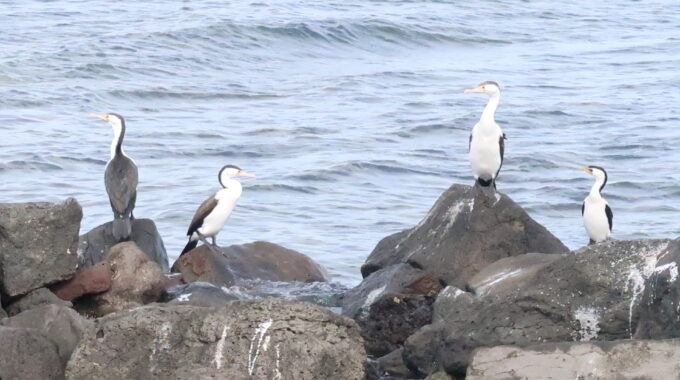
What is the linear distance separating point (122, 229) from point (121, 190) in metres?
0.54

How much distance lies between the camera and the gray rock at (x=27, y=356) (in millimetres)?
6932

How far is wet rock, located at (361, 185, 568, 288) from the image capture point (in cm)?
926

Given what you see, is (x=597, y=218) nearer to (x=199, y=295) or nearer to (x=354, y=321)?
(x=199, y=295)

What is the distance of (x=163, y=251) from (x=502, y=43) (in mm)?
19335

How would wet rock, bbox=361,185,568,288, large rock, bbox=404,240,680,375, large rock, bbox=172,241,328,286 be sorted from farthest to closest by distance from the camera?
large rock, bbox=172,241,328,286 < wet rock, bbox=361,185,568,288 < large rock, bbox=404,240,680,375

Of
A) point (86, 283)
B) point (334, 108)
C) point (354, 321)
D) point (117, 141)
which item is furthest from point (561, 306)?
point (334, 108)

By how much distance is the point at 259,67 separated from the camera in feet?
81.6

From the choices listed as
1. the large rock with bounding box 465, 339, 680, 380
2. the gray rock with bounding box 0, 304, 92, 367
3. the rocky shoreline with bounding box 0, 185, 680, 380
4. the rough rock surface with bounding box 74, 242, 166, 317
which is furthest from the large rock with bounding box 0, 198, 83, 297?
the large rock with bounding box 465, 339, 680, 380

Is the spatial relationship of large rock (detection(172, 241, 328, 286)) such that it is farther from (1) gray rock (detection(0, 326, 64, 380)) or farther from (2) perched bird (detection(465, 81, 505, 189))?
(1) gray rock (detection(0, 326, 64, 380))

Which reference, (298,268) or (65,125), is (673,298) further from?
(65,125)

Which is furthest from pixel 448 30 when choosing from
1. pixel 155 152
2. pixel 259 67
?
pixel 155 152

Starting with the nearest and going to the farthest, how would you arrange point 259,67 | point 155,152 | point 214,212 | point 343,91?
point 214,212, point 155,152, point 343,91, point 259,67

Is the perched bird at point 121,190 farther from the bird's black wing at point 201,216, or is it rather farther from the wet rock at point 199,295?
the wet rock at point 199,295

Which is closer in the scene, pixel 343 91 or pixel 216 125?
pixel 216 125
